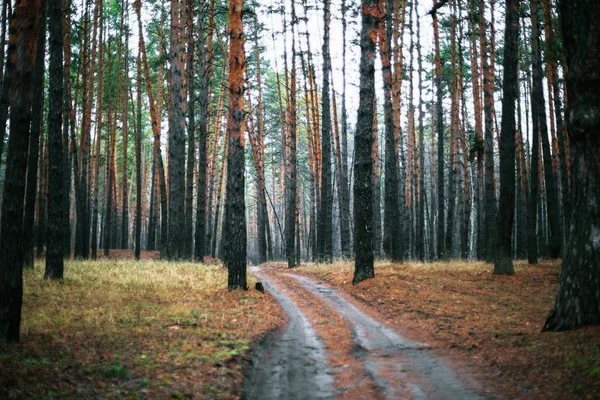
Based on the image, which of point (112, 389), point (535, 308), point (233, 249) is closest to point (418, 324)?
point (535, 308)

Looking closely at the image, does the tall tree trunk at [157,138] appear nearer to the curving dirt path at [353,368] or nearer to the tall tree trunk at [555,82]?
the curving dirt path at [353,368]

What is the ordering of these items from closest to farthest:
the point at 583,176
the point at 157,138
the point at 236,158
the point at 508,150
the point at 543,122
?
the point at 583,176, the point at 236,158, the point at 508,150, the point at 543,122, the point at 157,138

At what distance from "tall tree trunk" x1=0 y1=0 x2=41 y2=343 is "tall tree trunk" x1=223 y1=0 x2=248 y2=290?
555cm

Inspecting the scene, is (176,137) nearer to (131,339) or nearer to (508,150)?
(508,150)

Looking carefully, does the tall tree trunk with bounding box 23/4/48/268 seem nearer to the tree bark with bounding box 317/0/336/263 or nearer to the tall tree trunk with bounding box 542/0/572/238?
the tree bark with bounding box 317/0/336/263

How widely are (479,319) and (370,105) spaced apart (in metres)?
6.90

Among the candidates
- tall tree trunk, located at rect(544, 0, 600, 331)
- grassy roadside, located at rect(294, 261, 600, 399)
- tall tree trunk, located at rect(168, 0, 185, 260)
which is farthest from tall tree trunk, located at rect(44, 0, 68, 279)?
tall tree trunk, located at rect(544, 0, 600, 331)

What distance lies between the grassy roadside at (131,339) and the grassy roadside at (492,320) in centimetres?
283

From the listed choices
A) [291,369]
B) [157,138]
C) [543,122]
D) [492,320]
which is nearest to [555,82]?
[543,122]

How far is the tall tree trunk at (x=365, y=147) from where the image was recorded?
12406 mm

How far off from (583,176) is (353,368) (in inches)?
154

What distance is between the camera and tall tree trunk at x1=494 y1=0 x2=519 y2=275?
1303 cm

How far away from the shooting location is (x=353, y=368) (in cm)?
532

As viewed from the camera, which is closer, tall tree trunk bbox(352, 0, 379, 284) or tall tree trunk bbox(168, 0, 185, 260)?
tall tree trunk bbox(352, 0, 379, 284)
